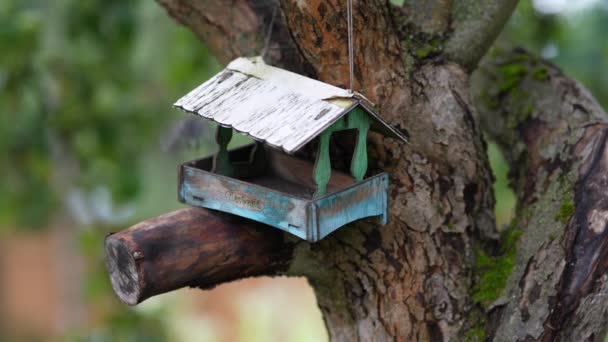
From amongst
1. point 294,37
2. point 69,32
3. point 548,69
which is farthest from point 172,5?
point 69,32

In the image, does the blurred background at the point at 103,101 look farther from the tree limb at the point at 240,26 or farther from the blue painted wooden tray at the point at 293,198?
the blue painted wooden tray at the point at 293,198

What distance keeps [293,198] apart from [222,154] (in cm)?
39

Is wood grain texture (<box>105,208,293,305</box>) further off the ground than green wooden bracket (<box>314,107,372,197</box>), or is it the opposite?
green wooden bracket (<box>314,107,372,197</box>)

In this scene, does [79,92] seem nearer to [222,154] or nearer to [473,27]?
[222,154]

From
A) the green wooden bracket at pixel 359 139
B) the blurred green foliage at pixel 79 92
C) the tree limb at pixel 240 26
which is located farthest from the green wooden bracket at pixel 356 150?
the blurred green foliage at pixel 79 92

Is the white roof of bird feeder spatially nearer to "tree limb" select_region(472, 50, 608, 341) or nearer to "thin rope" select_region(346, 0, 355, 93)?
"thin rope" select_region(346, 0, 355, 93)

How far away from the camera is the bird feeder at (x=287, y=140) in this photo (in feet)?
5.05

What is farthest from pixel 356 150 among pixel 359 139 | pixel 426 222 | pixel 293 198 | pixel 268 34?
pixel 268 34

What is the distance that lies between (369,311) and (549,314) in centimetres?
45

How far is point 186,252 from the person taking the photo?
5.49ft

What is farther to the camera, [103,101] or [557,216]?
[103,101]

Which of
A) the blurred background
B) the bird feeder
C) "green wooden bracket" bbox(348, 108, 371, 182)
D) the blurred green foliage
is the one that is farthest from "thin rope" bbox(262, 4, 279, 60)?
the blurred green foliage

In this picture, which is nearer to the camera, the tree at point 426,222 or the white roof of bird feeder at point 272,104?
the white roof of bird feeder at point 272,104

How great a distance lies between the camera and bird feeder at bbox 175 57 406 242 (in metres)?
1.54
